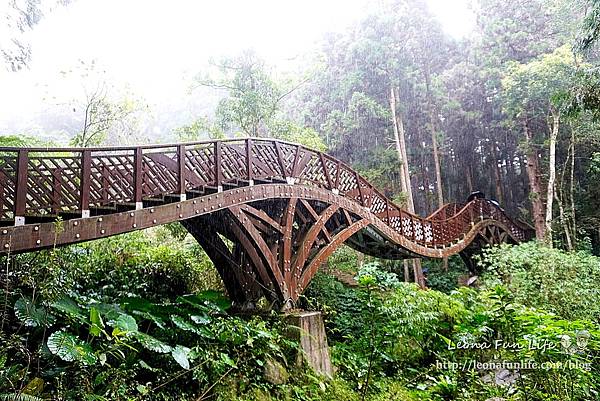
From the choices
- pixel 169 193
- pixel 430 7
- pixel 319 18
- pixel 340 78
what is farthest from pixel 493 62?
pixel 169 193

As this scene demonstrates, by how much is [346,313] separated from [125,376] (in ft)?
18.3

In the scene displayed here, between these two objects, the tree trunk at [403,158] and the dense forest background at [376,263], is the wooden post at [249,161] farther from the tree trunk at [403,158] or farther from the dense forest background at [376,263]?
the tree trunk at [403,158]

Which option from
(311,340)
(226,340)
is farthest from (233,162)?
(311,340)

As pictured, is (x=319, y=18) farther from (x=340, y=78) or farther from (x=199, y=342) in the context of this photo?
(x=199, y=342)

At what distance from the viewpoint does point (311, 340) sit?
215 inches

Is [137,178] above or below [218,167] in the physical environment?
below

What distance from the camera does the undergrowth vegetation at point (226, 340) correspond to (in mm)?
3369

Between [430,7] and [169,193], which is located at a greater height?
[430,7]

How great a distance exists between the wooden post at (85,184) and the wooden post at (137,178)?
18.3 inches

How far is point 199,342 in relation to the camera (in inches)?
173

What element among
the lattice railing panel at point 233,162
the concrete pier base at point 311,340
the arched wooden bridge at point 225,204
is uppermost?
the lattice railing panel at point 233,162

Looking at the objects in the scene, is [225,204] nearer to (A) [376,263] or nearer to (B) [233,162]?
(B) [233,162]

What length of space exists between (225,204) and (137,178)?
47.6 inches

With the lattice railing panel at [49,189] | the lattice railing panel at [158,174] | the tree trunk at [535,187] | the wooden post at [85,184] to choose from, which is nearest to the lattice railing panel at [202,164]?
the lattice railing panel at [158,174]
